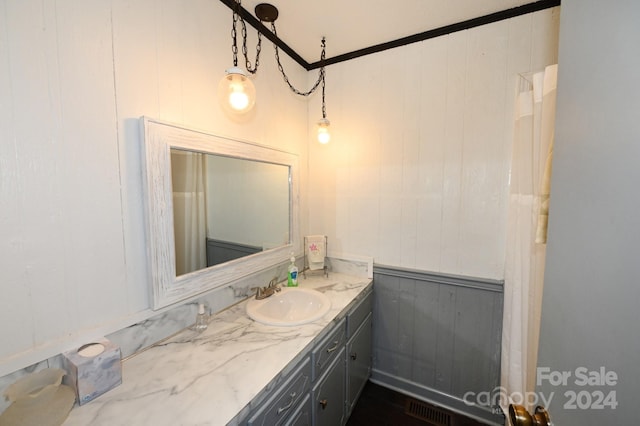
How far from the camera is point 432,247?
1689mm

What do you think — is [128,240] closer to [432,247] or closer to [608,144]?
[608,144]

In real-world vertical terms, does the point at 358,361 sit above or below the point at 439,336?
below

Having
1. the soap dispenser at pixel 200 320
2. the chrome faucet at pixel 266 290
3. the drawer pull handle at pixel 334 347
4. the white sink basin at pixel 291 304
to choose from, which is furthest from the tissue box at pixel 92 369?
the drawer pull handle at pixel 334 347

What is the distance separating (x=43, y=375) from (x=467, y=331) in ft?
6.46

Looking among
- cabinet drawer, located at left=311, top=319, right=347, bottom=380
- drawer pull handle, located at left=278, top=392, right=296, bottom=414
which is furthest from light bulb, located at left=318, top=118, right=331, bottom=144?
drawer pull handle, located at left=278, top=392, right=296, bottom=414

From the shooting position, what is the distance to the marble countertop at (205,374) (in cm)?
74

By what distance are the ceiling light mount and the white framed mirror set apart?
0.69m

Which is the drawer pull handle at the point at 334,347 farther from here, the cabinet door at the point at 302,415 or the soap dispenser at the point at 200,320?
the soap dispenser at the point at 200,320

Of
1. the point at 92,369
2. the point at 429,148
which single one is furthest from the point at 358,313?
the point at 92,369

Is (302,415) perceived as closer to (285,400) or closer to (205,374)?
(285,400)

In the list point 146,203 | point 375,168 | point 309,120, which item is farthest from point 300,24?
point 146,203

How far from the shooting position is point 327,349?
4.11 feet

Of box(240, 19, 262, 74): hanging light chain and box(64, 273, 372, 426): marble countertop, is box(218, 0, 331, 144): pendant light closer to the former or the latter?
box(240, 19, 262, 74): hanging light chain

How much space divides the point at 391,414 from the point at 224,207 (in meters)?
1.65
